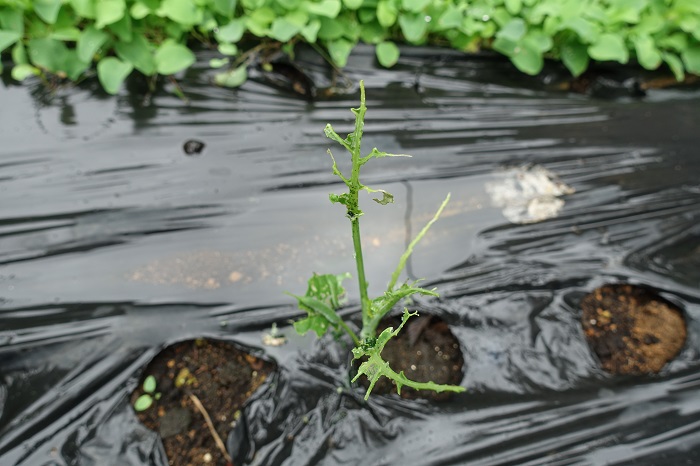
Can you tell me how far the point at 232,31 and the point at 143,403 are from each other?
48.9 inches

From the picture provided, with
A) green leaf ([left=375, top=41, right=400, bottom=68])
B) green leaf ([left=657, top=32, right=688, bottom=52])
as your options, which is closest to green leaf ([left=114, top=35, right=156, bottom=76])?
green leaf ([left=375, top=41, right=400, bottom=68])

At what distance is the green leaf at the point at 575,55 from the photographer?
1738 mm

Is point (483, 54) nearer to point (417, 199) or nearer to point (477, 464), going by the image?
point (417, 199)

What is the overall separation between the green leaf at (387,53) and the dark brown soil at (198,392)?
1.17 m

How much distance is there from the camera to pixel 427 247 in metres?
1.42

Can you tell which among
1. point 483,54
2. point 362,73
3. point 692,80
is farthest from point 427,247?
point 692,80

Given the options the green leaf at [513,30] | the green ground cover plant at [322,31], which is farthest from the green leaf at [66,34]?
the green leaf at [513,30]

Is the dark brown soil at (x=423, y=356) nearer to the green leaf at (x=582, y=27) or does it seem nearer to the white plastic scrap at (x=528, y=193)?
the white plastic scrap at (x=528, y=193)

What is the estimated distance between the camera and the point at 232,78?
1602mm

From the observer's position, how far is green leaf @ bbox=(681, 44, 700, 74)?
179 cm

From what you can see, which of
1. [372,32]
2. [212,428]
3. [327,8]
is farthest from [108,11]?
[212,428]

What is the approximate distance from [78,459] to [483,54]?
1.95 metres

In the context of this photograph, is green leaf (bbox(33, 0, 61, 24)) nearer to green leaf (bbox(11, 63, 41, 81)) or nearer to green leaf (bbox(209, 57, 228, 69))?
green leaf (bbox(11, 63, 41, 81))

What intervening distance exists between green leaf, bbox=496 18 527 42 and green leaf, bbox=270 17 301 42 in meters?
0.76
